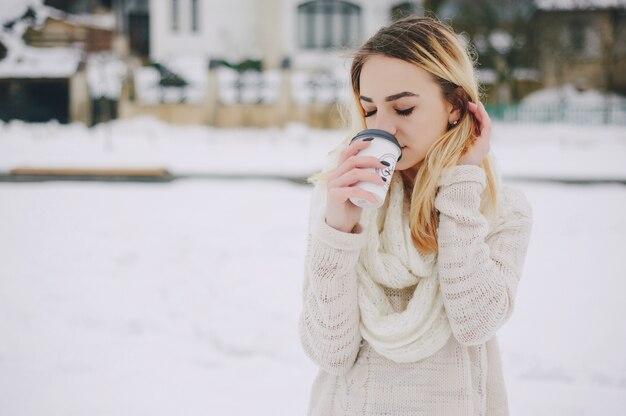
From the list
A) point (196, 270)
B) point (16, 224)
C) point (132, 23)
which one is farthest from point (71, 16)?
point (196, 270)

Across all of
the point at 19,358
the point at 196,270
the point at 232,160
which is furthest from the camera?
the point at 232,160

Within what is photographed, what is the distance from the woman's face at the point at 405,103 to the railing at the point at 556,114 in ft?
68.9

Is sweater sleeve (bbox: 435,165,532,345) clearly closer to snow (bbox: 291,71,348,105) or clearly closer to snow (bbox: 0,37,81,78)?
snow (bbox: 291,71,348,105)

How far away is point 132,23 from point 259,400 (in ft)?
98.6

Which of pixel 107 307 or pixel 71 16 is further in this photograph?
pixel 71 16

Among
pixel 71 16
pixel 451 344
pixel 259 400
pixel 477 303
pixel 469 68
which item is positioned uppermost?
pixel 71 16

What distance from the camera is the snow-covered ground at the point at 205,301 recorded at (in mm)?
3580

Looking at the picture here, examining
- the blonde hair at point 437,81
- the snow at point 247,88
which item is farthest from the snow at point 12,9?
the blonde hair at point 437,81

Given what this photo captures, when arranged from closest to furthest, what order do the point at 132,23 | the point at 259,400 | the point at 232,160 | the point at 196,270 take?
1. the point at 259,400
2. the point at 196,270
3. the point at 232,160
4. the point at 132,23

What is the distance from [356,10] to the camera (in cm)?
2597

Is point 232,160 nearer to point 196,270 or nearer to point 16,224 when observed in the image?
point 16,224

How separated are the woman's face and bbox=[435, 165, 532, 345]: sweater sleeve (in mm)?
109

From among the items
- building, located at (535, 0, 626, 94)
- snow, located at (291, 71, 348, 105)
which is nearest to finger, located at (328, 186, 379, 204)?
snow, located at (291, 71, 348, 105)

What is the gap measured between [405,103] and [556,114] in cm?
2197
